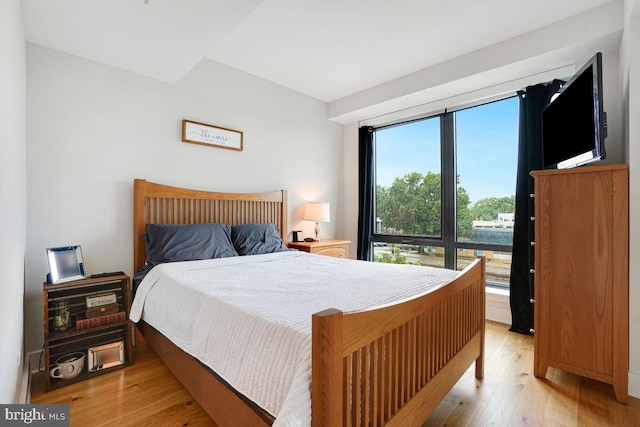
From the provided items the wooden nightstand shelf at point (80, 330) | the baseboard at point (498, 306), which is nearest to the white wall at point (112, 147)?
the wooden nightstand shelf at point (80, 330)

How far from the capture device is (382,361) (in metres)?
1.11

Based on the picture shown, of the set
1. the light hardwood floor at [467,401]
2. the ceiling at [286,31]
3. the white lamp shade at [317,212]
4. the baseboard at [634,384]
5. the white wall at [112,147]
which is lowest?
the light hardwood floor at [467,401]

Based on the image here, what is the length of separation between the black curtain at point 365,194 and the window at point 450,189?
0.14 meters

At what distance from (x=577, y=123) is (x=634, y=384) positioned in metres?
1.67

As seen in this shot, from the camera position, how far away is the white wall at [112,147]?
221 centimetres

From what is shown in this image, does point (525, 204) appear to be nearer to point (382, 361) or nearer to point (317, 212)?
point (317, 212)

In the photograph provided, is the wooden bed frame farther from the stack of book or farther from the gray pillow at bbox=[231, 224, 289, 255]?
the gray pillow at bbox=[231, 224, 289, 255]

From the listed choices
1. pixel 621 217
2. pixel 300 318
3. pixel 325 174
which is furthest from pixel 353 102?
pixel 300 318

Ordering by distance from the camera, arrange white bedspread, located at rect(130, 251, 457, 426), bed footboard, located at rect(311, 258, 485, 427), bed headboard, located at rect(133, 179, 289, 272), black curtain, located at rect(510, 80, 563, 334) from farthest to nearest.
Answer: black curtain, located at rect(510, 80, 563, 334) → bed headboard, located at rect(133, 179, 289, 272) → white bedspread, located at rect(130, 251, 457, 426) → bed footboard, located at rect(311, 258, 485, 427)

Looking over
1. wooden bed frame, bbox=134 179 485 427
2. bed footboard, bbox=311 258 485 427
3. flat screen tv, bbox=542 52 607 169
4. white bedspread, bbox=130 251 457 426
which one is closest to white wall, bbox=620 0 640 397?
flat screen tv, bbox=542 52 607 169

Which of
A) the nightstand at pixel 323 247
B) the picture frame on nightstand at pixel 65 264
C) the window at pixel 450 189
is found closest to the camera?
the picture frame on nightstand at pixel 65 264

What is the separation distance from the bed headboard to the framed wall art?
51 cm

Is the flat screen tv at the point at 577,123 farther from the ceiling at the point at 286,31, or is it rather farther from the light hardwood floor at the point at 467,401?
the light hardwood floor at the point at 467,401

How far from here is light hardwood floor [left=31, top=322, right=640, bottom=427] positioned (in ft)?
5.38
